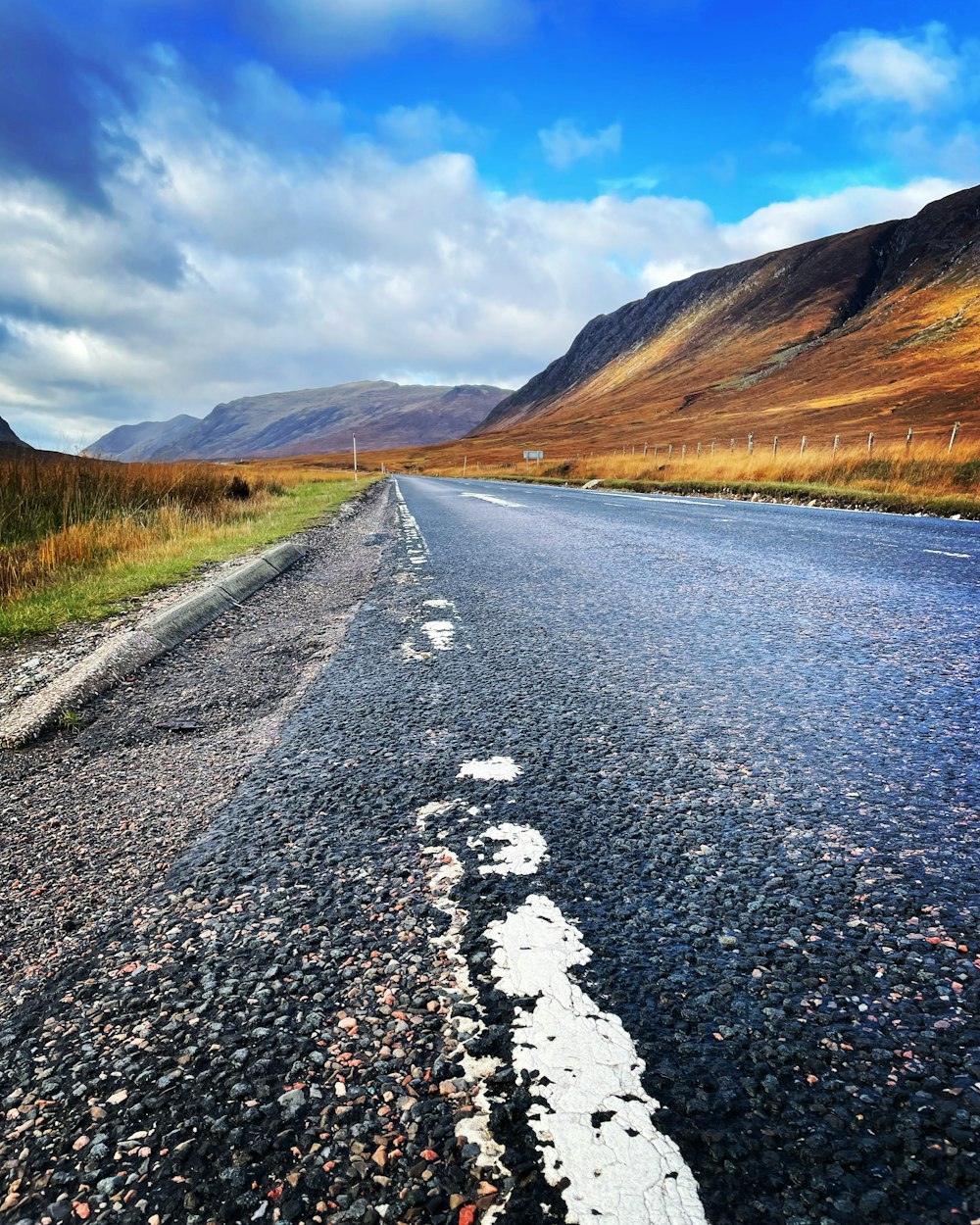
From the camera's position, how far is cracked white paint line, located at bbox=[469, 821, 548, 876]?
1601mm

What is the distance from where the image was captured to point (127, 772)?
2.32 m

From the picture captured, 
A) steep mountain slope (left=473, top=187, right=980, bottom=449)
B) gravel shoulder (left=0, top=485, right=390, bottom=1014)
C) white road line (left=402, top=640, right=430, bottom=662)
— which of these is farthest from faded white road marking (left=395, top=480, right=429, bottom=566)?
steep mountain slope (left=473, top=187, right=980, bottom=449)

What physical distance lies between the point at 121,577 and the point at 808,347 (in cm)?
10629

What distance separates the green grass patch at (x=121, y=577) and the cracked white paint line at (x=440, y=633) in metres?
2.34

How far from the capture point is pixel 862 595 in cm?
465

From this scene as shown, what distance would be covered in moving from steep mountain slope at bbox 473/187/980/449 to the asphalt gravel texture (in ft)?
187

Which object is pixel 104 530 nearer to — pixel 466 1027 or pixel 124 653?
pixel 124 653

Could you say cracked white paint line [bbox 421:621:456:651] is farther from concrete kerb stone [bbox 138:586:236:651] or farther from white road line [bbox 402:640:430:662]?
concrete kerb stone [bbox 138:586:236:651]

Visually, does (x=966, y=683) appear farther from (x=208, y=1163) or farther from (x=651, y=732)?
(x=208, y=1163)

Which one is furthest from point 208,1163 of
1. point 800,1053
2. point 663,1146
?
point 800,1053

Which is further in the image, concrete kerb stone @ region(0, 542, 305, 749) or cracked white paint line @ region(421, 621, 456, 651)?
cracked white paint line @ region(421, 621, 456, 651)

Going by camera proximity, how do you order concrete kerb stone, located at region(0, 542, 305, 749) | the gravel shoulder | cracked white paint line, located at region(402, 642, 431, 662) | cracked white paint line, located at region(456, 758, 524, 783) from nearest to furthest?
1. the gravel shoulder
2. cracked white paint line, located at region(456, 758, 524, 783)
3. concrete kerb stone, located at region(0, 542, 305, 749)
4. cracked white paint line, located at region(402, 642, 431, 662)

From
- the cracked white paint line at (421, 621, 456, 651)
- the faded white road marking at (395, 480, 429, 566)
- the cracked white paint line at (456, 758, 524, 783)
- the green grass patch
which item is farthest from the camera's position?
the faded white road marking at (395, 480, 429, 566)

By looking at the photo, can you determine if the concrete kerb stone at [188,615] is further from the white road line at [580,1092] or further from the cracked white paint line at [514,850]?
the white road line at [580,1092]
